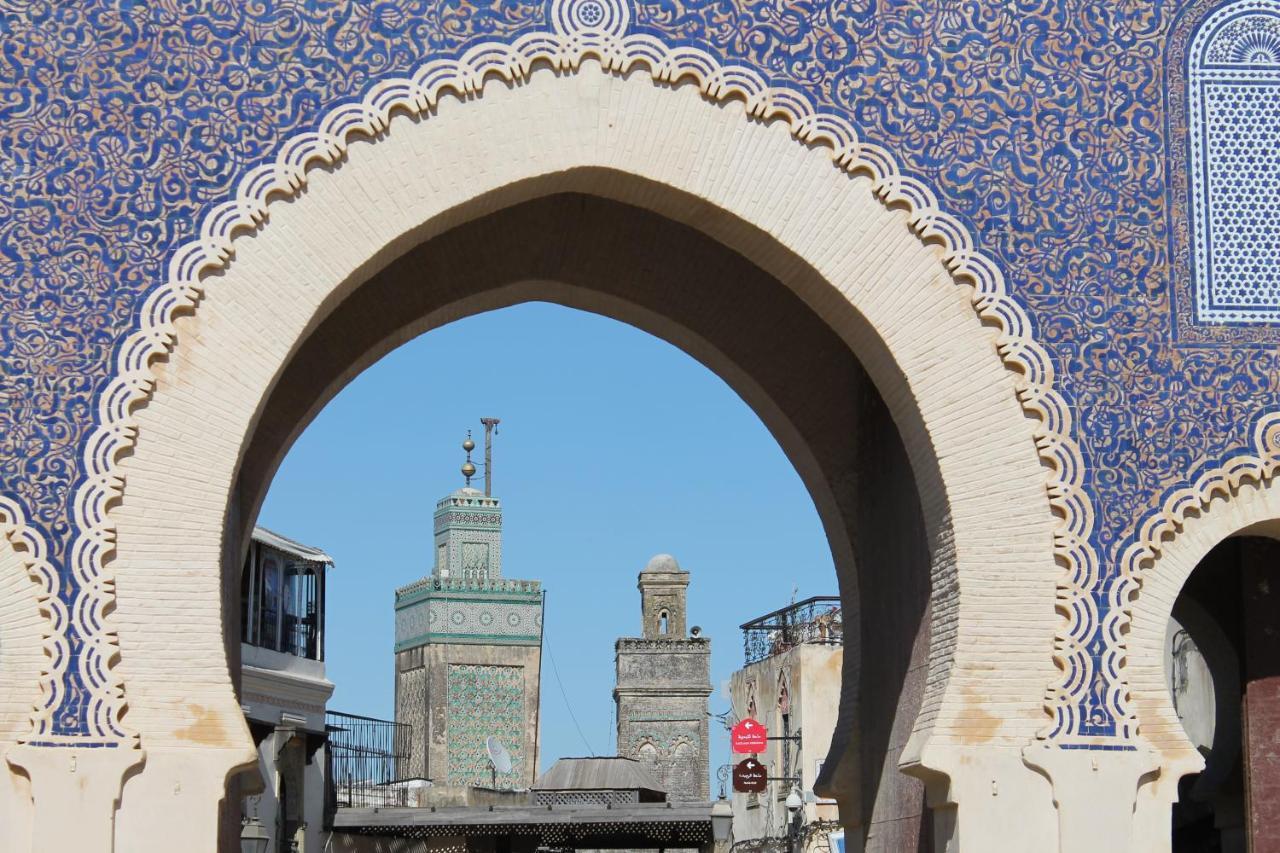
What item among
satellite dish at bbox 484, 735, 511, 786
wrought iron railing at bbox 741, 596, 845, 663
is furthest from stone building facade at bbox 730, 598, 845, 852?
satellite dish at bbox 484, 735, 511, 786

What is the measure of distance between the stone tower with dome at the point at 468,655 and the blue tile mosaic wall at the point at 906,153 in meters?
24.8

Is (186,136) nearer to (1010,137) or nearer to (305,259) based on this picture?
(305,259)

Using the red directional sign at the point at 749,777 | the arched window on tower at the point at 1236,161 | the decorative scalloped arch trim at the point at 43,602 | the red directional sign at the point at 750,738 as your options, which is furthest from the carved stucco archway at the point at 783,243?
the red directional sign at the point at 750,738

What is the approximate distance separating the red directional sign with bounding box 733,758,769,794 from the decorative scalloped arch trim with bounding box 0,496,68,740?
985 cm

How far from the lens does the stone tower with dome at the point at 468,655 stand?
31094 millimetres

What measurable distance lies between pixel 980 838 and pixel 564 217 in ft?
9.11

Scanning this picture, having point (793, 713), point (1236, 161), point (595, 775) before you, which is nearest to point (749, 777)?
point (793, 713)

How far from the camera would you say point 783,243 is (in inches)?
247

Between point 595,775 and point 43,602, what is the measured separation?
16.1 metres

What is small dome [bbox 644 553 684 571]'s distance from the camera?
31391 millimetres

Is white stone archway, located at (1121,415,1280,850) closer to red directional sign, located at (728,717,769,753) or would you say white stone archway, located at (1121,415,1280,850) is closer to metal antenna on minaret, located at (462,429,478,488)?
red directional sign, located at (728,717,769,753)

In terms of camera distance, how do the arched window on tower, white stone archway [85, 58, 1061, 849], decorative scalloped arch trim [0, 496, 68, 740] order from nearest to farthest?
decorative scalloped arch trim [0, 496, 68, 740]
white stone archway [85, 58, 1061, 849]
the arched window on tower

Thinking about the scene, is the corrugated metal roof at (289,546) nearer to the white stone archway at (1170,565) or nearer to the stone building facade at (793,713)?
the stone building facade at (793,713)

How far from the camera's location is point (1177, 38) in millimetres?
6508
